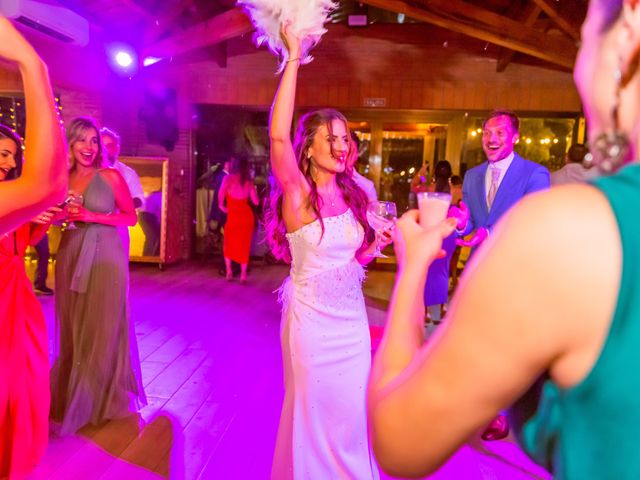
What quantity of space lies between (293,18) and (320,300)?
1226 mm

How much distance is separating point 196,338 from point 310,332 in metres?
3.09

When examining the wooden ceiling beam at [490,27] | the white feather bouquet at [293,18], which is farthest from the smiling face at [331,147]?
the wooden ceiling beam at [490,27]

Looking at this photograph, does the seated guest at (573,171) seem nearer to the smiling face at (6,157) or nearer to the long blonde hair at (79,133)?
the long blonde hair at (79,133)

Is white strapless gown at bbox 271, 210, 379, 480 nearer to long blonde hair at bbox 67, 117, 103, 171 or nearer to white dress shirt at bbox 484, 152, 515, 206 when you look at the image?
white dress shirt at bbox 484, 152, 515, 206

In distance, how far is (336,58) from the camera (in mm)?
9062

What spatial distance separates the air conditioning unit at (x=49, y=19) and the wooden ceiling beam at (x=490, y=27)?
3637 mm

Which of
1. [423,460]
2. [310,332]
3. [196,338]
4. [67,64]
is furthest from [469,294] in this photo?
[67,64]

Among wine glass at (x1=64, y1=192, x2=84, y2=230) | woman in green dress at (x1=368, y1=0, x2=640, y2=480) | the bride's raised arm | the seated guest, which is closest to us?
woman in green dress at (x1=368, y1=0, x2=640, y2=480)

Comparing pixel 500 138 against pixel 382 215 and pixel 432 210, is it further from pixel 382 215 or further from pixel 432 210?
pixel 432 210

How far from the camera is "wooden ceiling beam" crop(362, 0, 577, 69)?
6461 mm

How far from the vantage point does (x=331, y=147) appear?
7.82 feet

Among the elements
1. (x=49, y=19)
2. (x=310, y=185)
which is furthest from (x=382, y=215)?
(x=49, y=19)

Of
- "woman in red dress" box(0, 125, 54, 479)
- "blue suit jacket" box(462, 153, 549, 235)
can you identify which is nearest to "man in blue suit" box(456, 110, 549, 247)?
"blue suit jacket" box(462, 153, 549, 235)

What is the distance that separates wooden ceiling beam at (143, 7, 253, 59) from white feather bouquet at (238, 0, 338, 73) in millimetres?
5668
